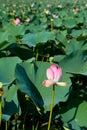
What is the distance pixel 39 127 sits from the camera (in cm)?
203

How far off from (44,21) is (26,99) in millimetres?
2865

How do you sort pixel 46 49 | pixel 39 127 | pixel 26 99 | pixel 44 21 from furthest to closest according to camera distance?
pixel 44 21 < pixel 46 49 < pixel 39 127 < pixel 26 99

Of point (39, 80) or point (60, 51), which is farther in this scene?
point (60, 51)

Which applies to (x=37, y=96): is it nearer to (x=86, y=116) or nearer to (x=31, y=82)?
(x=31, y=82)

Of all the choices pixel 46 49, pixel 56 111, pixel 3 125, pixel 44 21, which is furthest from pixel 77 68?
pixel 44 21

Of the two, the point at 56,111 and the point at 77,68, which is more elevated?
the point at 77,68

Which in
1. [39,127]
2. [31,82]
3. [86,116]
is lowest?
[39,127]

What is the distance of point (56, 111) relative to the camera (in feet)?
6.29

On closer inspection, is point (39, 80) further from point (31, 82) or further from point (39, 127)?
point (39, 127)

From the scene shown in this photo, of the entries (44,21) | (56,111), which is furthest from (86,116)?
(44,21)

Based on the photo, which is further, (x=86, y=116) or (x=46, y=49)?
(x=46, y=49)

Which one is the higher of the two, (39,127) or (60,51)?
(60,51)

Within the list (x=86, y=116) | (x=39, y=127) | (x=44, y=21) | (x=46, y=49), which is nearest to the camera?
(x=86, y=116)

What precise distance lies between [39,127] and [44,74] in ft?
A: 1.01
